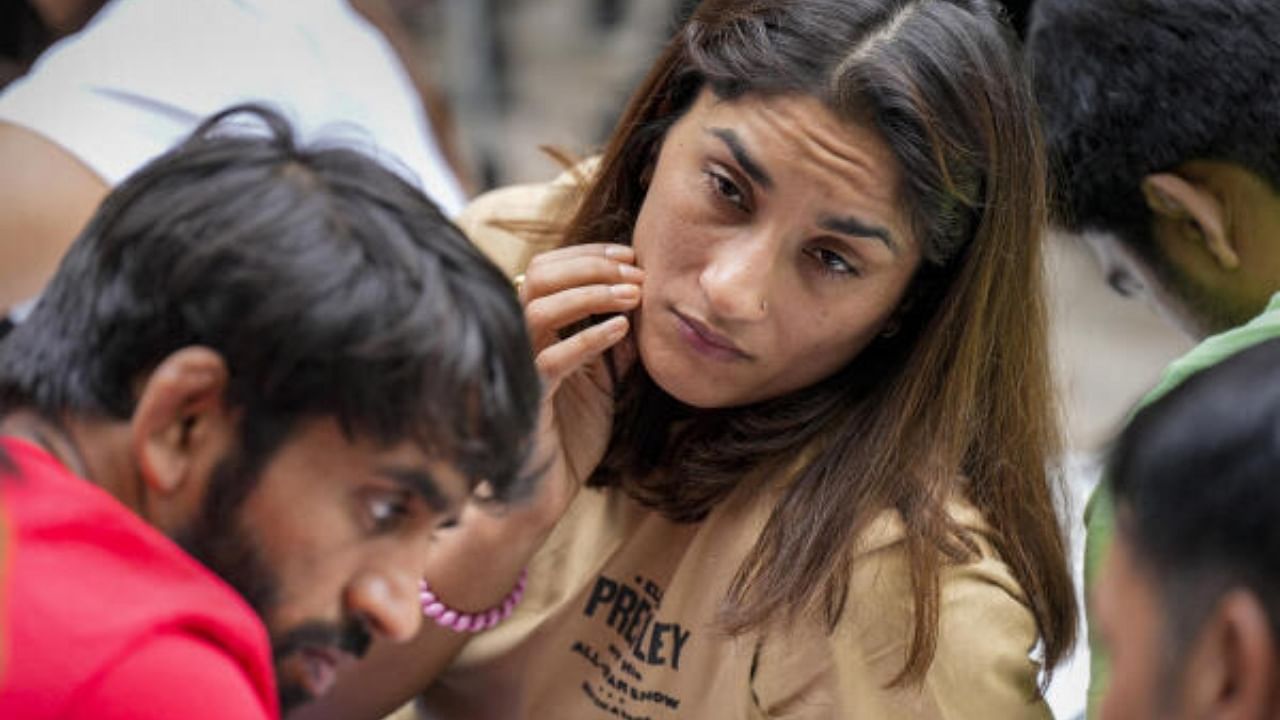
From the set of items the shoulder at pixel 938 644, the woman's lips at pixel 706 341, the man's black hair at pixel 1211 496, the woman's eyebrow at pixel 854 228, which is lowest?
the shoulder at pixel 938 644

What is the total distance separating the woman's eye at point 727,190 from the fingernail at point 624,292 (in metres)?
0.12

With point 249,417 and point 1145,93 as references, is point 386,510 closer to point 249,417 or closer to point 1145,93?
point 249,417

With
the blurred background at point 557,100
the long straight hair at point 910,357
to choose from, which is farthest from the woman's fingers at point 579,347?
the blurred background at point 557,100

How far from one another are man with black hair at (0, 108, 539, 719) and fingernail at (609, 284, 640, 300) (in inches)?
13.5

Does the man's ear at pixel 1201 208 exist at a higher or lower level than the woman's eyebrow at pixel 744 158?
lower

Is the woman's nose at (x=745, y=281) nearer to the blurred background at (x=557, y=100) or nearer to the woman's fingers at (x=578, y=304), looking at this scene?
the woman's fingers at (x=578, y=304)

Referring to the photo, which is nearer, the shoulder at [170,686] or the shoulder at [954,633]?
the shoulder at [170,686]

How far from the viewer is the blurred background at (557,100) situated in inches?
106

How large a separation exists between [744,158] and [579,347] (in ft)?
0.70

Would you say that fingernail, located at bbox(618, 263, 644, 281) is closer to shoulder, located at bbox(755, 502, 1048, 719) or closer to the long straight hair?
the long straight hair

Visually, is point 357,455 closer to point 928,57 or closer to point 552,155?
point 928,57

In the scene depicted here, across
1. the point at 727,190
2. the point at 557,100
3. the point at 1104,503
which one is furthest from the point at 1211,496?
the point at 557,100

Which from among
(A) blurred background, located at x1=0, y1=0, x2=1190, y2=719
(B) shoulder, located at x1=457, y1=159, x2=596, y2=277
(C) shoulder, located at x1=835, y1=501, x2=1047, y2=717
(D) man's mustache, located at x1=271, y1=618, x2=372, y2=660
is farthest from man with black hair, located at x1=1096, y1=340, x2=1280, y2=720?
(A) blurred background, located at x1=0, y1=0, x2=1190, y2=719

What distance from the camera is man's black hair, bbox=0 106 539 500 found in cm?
93
